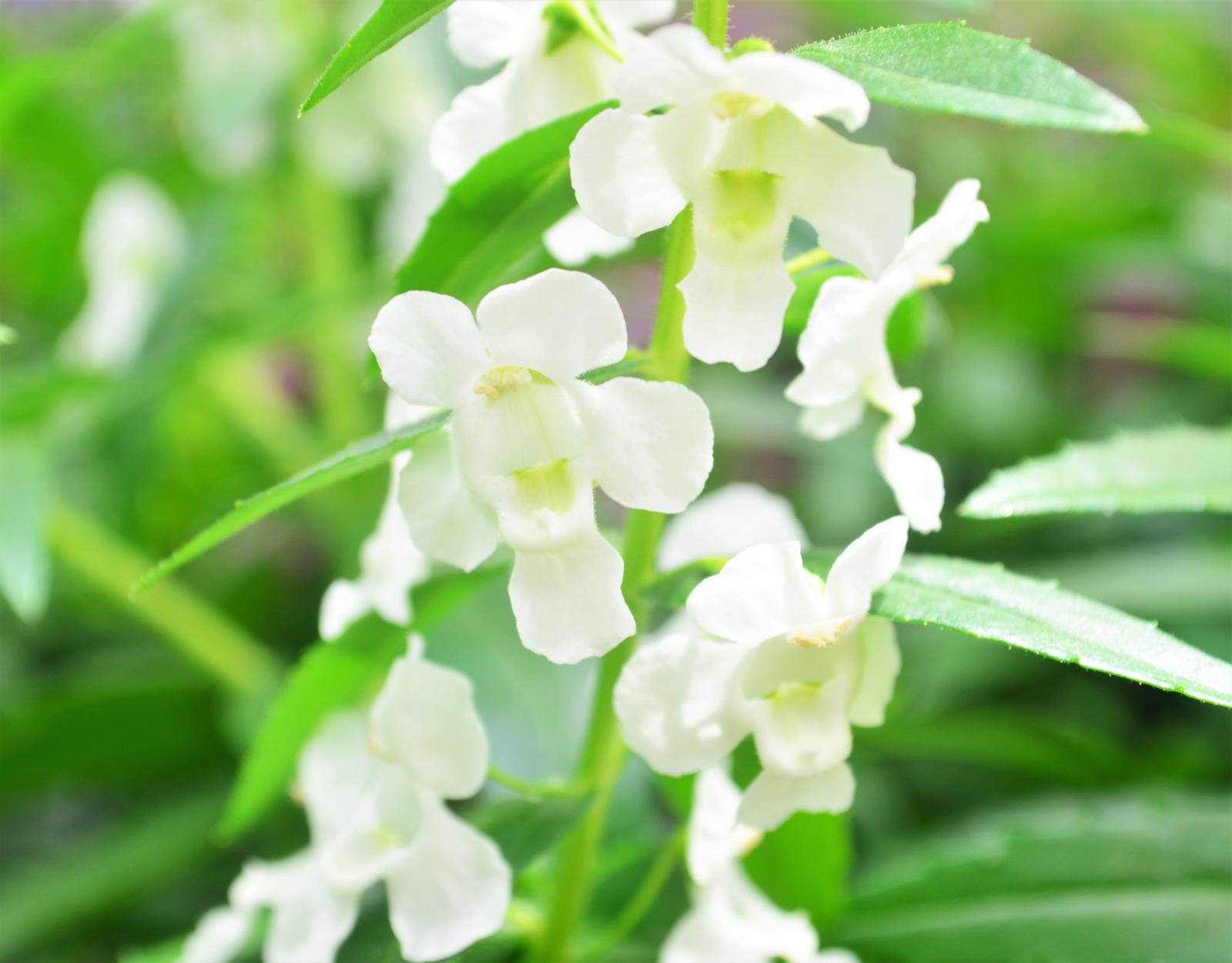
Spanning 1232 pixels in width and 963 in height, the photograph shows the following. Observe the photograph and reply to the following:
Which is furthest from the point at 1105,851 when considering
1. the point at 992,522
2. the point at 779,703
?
the point at 992,522

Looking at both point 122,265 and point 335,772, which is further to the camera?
point 122,265

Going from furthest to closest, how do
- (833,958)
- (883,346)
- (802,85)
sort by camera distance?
(833,958)
(883,346)
(802,85)

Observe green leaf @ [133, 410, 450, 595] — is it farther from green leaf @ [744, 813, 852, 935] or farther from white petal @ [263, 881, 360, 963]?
green leaf @ [744, 813, 852, 935]

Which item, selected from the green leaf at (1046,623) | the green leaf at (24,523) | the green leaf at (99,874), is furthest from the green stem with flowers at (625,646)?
the green leaf at (99,874)

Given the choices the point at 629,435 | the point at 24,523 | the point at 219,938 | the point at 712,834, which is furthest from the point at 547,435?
the point at 24,523

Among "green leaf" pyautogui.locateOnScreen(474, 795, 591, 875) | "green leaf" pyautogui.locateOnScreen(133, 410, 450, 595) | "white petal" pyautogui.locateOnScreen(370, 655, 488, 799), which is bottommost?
"green leaf" pyautogui.locateOnScreen(474, 795, 591, 875)

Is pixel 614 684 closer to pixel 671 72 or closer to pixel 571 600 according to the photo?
pixel 571 600

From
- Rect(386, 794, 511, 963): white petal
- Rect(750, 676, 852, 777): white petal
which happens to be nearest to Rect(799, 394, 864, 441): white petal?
Rect(750, 676, 852, 777): white petal
